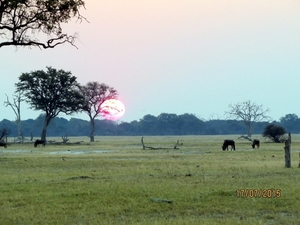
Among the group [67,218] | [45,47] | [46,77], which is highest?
[46,77]

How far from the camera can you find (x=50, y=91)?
82688mm

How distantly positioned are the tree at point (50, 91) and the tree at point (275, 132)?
31503mm

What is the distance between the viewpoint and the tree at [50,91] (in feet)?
269

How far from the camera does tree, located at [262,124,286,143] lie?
3034 inches

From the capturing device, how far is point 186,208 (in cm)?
1284

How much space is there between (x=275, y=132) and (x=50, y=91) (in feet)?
119

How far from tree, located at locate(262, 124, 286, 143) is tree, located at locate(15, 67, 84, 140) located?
31.5 meters

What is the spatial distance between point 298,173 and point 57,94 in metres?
65.7

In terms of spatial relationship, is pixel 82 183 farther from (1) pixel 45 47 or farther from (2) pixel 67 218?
(1) pixel 45 47

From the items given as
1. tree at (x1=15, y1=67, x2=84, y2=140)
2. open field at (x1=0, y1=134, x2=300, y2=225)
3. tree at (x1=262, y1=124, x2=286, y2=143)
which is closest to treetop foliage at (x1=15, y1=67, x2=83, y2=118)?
tree at (x1=15, y1=67, x2=84, y2=140)

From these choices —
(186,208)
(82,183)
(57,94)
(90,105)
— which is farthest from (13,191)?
(90,105)
